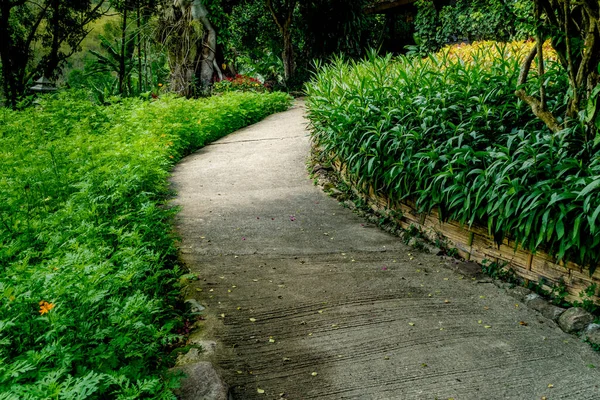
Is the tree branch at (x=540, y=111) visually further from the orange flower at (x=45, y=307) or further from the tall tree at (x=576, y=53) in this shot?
the orange flower at (x=45, y=307)

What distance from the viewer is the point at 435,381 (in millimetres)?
2738

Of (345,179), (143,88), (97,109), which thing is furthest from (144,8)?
(345,179)

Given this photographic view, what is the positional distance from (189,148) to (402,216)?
491 cm

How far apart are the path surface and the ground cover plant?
0.42 metres

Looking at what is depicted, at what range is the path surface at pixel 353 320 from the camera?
2742 mm

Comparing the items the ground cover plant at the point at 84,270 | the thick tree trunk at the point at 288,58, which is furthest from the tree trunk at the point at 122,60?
the ground cover plant at the point at 84,270

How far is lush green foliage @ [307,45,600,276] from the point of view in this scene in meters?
3.38

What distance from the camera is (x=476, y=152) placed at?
4094 mm

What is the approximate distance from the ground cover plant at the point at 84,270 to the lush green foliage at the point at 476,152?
211cm

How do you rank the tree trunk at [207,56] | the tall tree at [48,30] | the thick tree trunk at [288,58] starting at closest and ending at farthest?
the tree trunk at [207,56] → the thick tree trunk at [288,58] → the tall tree at [48,30]

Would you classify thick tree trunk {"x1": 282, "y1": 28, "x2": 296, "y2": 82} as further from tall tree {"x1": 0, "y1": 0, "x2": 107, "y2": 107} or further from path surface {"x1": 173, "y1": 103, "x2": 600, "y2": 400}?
path surface {"x1": 173, "y1": 103, "x2": 600, "y2": 400}

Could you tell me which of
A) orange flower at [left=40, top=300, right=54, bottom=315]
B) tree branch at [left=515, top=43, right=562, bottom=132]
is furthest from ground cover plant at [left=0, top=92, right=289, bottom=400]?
tree branch at [left=515, top=43, right=562, bottom=132]

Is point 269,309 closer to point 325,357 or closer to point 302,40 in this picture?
point 325,357

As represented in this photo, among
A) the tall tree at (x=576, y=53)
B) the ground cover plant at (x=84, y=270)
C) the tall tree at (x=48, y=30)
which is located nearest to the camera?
the ground cover plant at (x=84, y=270)
